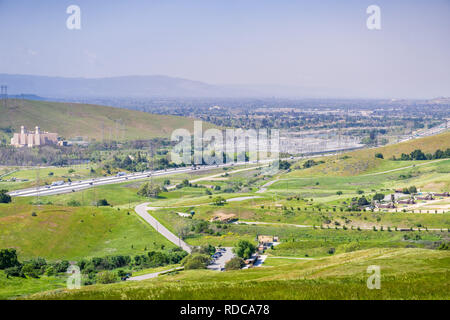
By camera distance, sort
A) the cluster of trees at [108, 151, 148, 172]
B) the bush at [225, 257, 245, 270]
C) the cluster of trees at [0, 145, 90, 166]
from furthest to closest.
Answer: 1. the cluster of trees at [0, 145, 90, 166]
2. the cluster of trees at [108, 151, 148, 172]
3. the bush at [225, 257, 245, 270]

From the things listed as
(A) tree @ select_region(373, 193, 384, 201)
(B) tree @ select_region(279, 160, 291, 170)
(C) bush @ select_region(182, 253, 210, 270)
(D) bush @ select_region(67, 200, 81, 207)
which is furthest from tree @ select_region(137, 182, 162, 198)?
(C) bush @ select_region(182, 253, 210, 270)

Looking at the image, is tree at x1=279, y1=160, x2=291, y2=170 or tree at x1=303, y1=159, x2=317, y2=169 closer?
tree at x1=303, y1=159, x2=317, y2=169

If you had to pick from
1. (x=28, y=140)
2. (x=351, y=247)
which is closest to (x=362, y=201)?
(x=351, y=247)

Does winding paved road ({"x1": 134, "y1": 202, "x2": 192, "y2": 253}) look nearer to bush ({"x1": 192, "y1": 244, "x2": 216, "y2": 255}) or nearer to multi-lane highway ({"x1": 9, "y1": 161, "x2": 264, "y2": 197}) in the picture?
bush ({"x1": 192, "y1": 244, "x2": 216, "y2": 255})

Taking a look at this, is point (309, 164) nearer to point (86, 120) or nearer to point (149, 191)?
point (149, 191)

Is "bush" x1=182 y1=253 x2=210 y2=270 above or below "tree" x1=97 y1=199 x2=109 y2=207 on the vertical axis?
above

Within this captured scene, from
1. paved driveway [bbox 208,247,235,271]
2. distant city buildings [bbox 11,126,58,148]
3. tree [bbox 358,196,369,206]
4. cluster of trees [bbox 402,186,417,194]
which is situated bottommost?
paved driveway [bbox 208,247,235,271]
